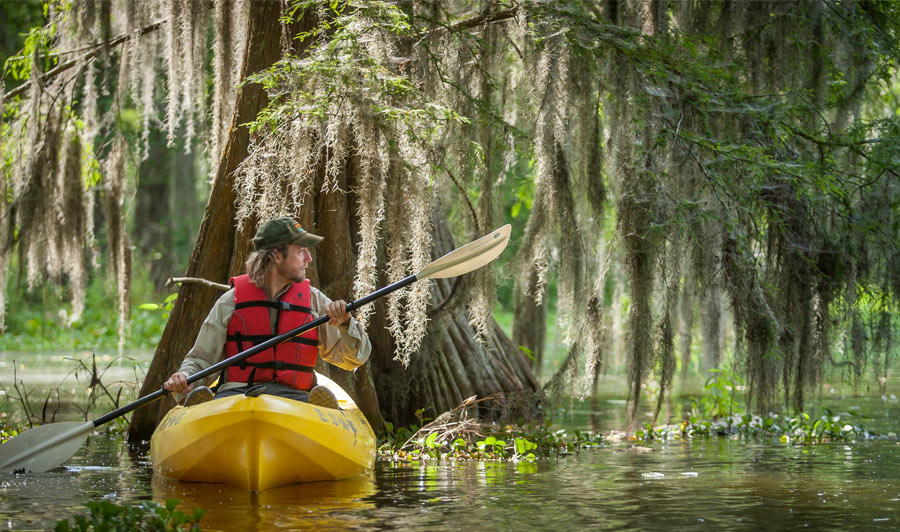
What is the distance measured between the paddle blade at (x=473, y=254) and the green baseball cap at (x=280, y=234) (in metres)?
0.71

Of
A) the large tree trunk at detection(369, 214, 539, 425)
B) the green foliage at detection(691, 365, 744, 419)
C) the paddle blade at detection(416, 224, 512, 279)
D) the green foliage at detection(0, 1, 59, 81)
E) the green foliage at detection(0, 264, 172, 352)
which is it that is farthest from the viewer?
the green foliage at detection(0, 264, 172, 352)

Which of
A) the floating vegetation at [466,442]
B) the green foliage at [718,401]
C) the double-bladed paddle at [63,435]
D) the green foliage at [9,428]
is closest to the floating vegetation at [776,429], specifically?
the green foliage at [718,401]

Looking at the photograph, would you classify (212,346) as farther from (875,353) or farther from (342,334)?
(875,353)

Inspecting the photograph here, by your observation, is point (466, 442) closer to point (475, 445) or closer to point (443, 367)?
point (475, 445)

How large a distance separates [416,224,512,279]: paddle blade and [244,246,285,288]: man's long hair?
80cm

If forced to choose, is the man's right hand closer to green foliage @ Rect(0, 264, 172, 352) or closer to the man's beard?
the man's beard

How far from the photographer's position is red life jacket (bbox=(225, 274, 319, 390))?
5.90 metres

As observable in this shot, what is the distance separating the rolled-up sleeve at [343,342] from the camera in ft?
19.4

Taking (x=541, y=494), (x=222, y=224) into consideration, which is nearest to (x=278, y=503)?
(x=541, y=494)

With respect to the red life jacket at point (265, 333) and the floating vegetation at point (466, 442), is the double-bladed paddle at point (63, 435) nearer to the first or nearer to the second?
the red life jacket at point (265, 333)

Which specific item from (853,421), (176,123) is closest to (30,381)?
(176,123)

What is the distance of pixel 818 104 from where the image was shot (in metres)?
7.84

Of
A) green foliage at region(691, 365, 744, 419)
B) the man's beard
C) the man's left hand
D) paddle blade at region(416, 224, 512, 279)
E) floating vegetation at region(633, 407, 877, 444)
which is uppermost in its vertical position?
paddle blade at region(416, 224, 512, 279)

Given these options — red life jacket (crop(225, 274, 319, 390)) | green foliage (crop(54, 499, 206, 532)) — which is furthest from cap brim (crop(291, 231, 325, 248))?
green foliage (crop(54, 499, 206, 532))
